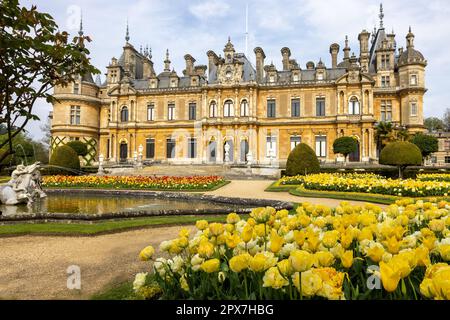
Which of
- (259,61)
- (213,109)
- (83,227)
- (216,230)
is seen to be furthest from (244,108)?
(216,230)

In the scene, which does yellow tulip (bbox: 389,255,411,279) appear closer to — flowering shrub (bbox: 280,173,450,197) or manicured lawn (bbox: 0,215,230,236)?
manicured lawn (bbox: 0,215,230,236)

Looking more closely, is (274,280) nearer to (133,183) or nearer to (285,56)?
(133,183)

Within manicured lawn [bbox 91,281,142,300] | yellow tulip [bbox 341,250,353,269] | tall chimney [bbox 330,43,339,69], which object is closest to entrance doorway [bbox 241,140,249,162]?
tall chimney [bbox 330,43,339,69]

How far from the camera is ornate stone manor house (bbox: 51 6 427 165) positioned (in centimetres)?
3441

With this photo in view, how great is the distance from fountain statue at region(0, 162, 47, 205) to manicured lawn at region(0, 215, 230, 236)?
377 cm

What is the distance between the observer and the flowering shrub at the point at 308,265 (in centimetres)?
172

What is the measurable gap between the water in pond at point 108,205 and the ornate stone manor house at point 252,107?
61.6 feet

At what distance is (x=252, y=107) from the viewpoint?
1388 inches

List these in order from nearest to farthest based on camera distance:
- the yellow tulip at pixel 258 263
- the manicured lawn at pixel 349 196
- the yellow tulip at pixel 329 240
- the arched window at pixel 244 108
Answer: the yellow tulip at pixel 258 263 → the yellow tulip at pixel 329 240 → the manicured lawn at pixel 349 196 → the arched window at pixel 244 108

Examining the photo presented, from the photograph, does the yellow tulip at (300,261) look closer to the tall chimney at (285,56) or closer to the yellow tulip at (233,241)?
the yellow tulip at (233,241)

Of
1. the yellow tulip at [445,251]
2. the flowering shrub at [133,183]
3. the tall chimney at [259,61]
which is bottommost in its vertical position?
the flowering shrub at [133,183]

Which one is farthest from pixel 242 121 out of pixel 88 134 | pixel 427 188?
pixel 427 188

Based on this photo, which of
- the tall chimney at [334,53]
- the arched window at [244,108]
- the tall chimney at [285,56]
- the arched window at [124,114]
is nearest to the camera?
the arched window at [244,108]

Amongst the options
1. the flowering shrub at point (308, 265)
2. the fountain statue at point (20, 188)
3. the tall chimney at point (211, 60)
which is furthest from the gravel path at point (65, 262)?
the tall chimney at point (211, 60)
